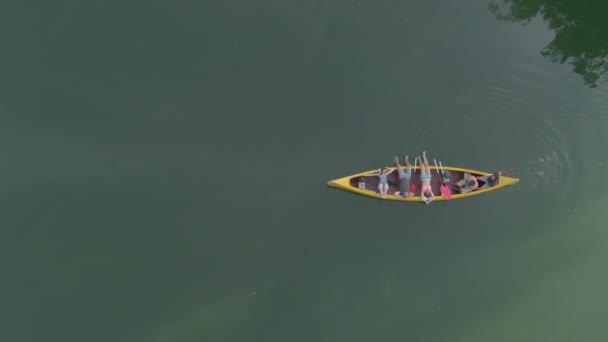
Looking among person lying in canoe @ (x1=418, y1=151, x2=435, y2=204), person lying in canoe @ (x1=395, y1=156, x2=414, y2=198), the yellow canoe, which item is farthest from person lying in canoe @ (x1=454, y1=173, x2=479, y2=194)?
person lying in canoe @ (x1=395, y1=156, x2=414, y2=198)

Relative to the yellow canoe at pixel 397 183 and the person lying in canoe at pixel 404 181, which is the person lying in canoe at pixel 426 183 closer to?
the yellow canoe at pixel 397 183

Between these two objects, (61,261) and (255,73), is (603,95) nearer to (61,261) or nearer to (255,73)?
(255,73)

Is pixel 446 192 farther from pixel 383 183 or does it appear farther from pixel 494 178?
pixel 383 183

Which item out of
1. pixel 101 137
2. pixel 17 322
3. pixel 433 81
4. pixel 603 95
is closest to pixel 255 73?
pixel 101 137

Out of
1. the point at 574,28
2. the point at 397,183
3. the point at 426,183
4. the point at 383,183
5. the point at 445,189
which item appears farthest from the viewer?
the point at 574,28

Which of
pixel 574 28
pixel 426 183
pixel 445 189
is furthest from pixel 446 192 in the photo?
pixel 574 28

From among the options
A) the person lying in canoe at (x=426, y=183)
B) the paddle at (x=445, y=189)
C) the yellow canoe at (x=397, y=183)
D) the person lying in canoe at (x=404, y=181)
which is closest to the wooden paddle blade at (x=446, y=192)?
the paddle at (x=445, y=189)

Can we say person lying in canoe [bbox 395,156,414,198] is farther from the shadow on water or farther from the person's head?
the shadow on water
